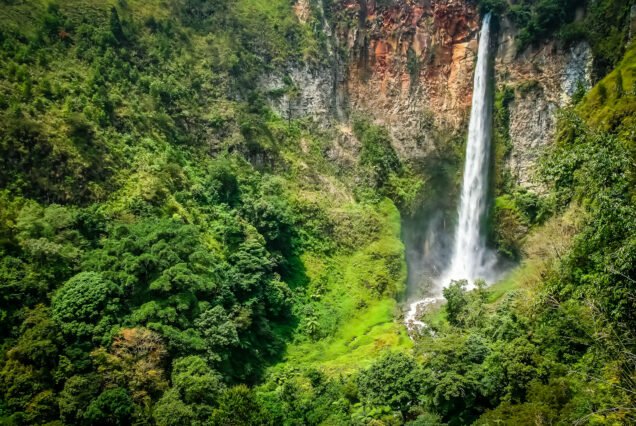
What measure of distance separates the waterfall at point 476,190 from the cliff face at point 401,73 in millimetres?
924

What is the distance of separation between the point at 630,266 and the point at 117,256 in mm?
21783

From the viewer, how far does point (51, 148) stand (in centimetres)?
2925

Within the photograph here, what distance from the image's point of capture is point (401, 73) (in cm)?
4809

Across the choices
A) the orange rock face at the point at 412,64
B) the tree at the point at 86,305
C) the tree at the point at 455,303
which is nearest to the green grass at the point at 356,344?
the tree at the point at 455,303

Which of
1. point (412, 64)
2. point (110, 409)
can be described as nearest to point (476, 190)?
point (412, 64)

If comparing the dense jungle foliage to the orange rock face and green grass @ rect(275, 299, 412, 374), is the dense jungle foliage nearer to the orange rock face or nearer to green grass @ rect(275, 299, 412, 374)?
green grass @ rect(275, 299, 412, 374)

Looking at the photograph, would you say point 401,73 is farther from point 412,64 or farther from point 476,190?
point 476,190

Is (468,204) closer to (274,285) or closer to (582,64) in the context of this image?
(582,64)

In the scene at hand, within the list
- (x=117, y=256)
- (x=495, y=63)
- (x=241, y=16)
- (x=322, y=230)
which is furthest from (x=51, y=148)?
(x=495, y=63)

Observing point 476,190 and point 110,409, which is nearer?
point 110,409

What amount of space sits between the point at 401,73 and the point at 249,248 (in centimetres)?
2348

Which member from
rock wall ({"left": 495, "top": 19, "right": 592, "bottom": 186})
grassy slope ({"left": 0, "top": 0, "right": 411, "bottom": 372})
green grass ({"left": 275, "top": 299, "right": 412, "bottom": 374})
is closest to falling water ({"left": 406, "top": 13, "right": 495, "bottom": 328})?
rock wall ({"left": 495, "top": 19, "right": 592, "bottom": 186})

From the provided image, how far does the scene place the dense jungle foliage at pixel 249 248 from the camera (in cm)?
1942

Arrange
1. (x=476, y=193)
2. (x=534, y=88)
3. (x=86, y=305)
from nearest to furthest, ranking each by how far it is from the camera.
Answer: (x=86, y=305)
(x=534, y=88)
(x=476, y=193)
